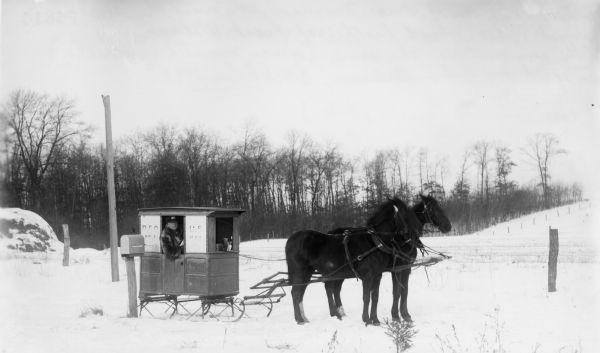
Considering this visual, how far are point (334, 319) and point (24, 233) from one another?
20.2 meters

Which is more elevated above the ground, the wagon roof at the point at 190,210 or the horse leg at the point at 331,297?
the wagon roof at the point at 190,210

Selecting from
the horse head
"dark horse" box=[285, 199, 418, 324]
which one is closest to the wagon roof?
"dark horse" box=[285, 199, 418, 324]

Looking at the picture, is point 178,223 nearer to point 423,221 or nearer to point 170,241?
point 170,241

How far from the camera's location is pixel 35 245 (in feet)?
89.6

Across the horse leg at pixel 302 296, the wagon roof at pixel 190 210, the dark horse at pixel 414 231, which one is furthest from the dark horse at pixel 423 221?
the wagon roof at pixel 190 210

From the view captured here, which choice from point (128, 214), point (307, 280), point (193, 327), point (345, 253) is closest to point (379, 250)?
point (345, 253)

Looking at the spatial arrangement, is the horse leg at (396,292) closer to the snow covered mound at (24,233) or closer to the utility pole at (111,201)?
the utility pole at (111,201)

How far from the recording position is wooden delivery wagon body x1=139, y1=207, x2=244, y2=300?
39.9 feet

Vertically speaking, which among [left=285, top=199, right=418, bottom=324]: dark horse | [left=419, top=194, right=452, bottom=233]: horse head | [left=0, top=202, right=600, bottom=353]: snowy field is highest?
[left=419, top=194, right=452, bottom=233]: horse head

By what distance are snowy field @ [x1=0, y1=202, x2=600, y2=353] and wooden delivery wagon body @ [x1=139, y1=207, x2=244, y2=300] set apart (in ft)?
1.99

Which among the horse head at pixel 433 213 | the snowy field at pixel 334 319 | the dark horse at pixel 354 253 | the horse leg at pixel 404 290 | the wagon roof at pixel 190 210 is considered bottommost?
the snowy field at pixel 334 319

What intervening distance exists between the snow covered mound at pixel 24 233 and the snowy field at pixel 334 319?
568 centimetres

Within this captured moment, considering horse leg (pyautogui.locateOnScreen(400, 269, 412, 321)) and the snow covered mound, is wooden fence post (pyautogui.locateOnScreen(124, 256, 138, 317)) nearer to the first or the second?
horse leg (pyautogui.locateOnScreen(400, 269, 412, 321))

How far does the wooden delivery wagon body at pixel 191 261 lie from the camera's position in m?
12.2
